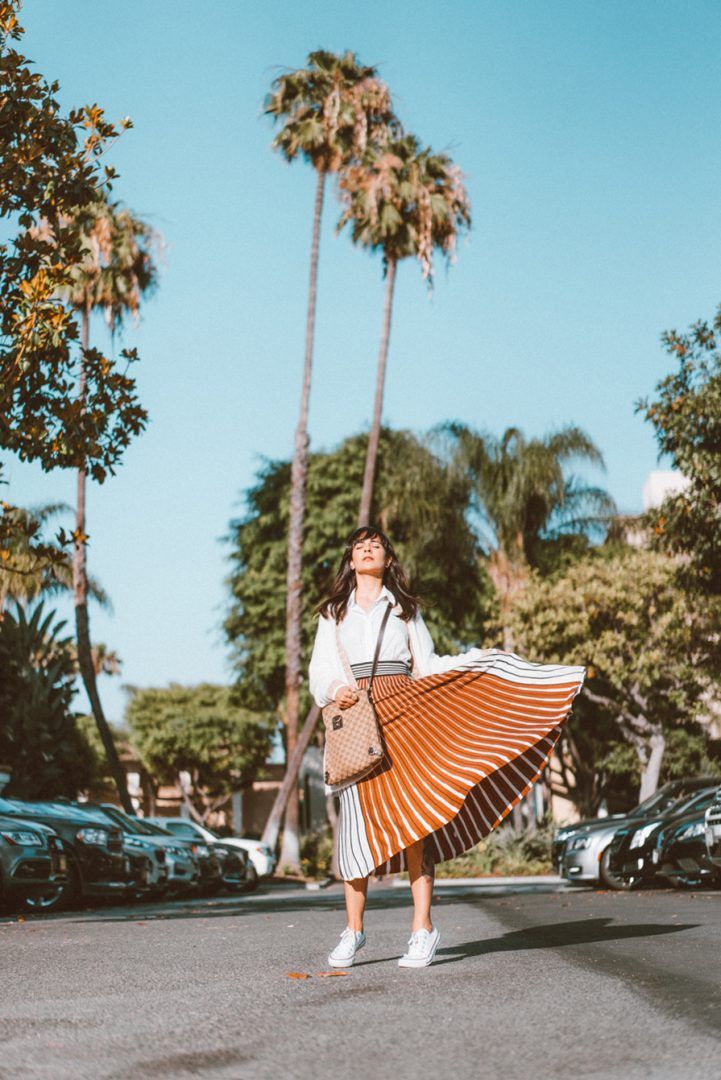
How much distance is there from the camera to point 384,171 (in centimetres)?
2991

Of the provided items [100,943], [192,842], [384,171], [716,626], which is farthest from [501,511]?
[100,943]

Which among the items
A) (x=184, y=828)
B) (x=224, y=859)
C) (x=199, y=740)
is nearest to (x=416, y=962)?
(x=224, y=859)

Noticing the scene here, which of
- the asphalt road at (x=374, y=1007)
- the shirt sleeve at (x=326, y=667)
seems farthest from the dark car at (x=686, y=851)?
the shirt sleeve at (x=326, y=667)

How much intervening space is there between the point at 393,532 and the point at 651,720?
787 cm

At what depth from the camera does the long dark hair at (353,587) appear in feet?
20.3

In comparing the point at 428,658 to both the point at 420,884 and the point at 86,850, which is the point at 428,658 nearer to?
the point at 420,884

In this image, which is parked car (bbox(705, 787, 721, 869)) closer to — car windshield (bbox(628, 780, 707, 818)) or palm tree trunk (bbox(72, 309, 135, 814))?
car windshield (bbox(628, 780, 707, 818))

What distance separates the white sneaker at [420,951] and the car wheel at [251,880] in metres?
16.4

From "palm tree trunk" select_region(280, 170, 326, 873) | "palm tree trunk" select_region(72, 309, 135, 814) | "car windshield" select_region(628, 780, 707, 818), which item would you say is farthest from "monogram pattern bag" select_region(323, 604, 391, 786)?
"palm tree trunk" select_region(72, 309, 135, 814)

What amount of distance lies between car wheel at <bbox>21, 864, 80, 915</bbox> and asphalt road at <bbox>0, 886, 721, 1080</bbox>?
5.59 metres

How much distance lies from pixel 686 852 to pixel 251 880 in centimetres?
973

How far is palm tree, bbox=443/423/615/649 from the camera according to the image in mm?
31594

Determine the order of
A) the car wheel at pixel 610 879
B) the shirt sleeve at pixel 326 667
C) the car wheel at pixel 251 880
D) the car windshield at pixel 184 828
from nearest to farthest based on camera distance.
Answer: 1. the shirt sleeve at pixel 326 667
2. the car wheel at pixel 610 879
3. the car wheel at pixel 251 880
4. the car windshield at pixel 184 828

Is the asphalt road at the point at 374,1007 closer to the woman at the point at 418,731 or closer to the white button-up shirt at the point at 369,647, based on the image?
the woman at the point at 418,731
